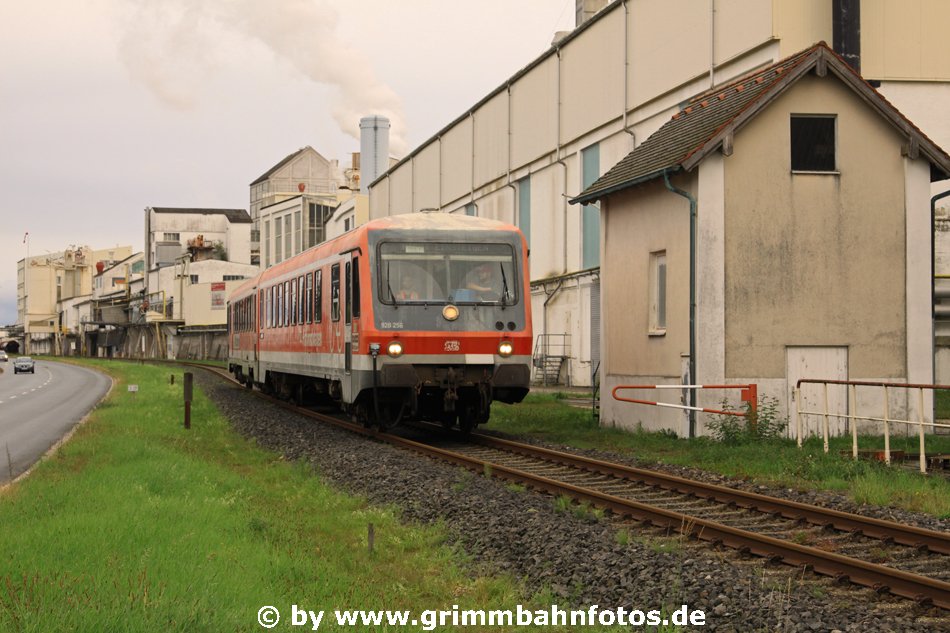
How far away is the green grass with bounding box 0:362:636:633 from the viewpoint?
5926mm

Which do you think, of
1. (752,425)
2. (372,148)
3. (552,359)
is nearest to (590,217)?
(552,359)

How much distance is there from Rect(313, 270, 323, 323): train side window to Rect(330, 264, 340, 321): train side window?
1016mm

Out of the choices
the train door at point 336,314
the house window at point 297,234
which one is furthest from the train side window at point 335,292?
the house window at point 297,234

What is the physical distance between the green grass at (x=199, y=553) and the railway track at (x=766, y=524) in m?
2.06

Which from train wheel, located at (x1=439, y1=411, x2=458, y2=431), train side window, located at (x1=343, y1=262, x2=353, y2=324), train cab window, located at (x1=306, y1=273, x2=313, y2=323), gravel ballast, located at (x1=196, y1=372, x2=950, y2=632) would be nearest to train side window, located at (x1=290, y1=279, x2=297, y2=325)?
train cab window, located at (x1=306, y1=273, x2=313, y2=323)

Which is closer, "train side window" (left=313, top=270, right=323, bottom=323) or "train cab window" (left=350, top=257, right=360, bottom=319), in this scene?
"train cab window" (left=350, top=257, right=360, bottom=319)

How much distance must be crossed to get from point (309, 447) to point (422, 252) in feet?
11.9

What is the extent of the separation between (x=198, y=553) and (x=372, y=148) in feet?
246

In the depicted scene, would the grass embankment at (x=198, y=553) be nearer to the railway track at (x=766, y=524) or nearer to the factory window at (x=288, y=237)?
the railway track at (x=766, y=524)

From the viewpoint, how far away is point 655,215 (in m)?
19.7

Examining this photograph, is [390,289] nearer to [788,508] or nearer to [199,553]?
[788,508]

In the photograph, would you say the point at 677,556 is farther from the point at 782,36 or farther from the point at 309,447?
the point at 782,36

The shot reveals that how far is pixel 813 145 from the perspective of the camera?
1812cm

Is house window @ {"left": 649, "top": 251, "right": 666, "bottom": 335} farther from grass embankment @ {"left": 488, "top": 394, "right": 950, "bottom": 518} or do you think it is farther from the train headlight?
the train headlight
